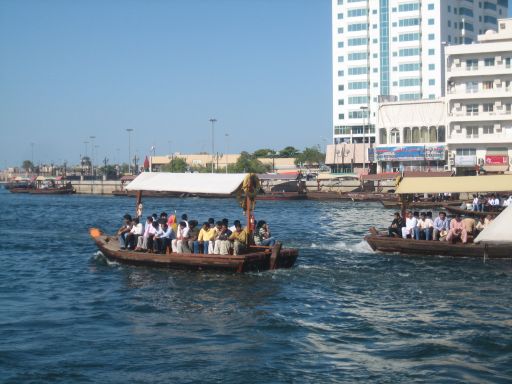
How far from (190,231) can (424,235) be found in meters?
8.74

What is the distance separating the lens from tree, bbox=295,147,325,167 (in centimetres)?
12400

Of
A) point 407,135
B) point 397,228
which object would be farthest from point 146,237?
point 407,135

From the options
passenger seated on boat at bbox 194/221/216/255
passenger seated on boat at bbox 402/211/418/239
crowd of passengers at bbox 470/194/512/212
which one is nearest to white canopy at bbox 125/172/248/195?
passenger seated on boat at bbox 194/221/216/255

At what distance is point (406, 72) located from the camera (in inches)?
3671

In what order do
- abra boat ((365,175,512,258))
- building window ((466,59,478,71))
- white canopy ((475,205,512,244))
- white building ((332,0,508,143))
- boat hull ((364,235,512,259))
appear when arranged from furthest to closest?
white building ((332,0,508,143))
building window ((466,59,478,71))
abra boat ((365,175,512,258))
boat hull ((364,235,512,259))
white canopy ((475,205,512,244))

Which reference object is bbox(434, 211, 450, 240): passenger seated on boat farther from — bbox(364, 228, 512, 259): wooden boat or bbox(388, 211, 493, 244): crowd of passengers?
bbox(364, 228, 512, 259): wooden boat

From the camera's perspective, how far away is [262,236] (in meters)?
23.2

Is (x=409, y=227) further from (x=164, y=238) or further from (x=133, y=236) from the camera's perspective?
(x=133, y=236)

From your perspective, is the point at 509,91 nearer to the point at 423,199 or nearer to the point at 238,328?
the point at 423,199

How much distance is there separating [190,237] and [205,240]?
0.98m

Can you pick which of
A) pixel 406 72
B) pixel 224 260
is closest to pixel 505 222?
pixel 224 260

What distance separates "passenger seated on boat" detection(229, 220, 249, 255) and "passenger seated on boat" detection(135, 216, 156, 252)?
307 cm

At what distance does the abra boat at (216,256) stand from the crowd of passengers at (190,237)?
0.40 metres

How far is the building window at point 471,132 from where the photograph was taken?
6712cm
